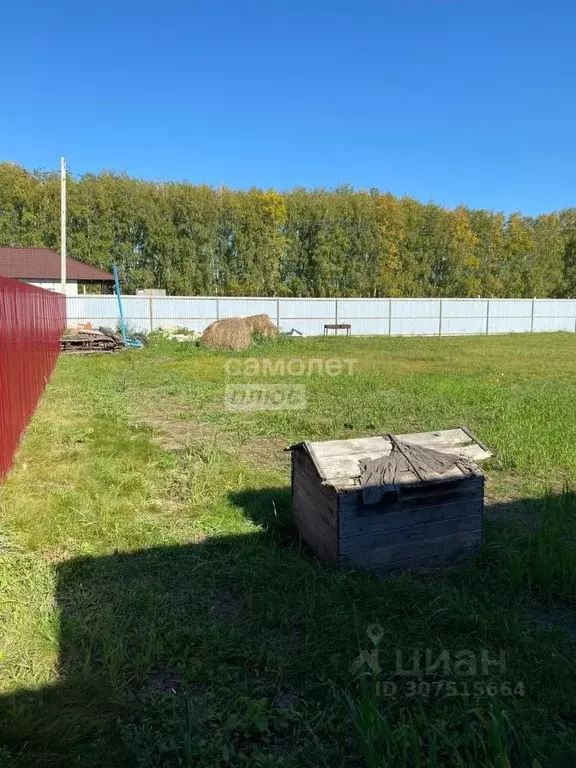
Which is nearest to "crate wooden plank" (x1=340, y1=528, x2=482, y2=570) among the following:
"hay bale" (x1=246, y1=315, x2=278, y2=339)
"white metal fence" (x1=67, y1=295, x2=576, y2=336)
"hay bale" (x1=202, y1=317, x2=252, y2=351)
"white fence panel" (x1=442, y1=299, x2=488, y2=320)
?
"hay bale" (x1=202, y1=317, x2=252, y2=351)

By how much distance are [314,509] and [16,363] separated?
402 cm

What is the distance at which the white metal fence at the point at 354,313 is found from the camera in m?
20.1

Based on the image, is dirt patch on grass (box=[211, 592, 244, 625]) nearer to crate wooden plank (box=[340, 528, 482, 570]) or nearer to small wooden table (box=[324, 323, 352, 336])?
crate wooden plank (box=[340, 528, 482, 570])

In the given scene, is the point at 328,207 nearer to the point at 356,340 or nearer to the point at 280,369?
the point at 356,340

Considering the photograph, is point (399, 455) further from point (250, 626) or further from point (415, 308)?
point (415, 308)

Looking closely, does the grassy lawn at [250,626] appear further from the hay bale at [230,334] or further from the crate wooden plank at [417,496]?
the hay bale at [230,334]

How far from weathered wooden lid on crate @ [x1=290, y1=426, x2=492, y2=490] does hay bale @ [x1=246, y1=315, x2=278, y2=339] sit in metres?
14.1

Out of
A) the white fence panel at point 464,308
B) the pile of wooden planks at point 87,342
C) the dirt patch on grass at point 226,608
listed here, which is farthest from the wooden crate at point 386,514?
the white fence panel at point 464,308

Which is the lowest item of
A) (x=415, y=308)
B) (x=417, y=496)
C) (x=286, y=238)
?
(x=417, y=496)

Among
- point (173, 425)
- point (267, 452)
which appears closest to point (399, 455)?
point (267, 452)

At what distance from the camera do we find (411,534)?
3.04 meters

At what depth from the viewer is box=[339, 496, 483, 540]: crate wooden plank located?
9.57 ft

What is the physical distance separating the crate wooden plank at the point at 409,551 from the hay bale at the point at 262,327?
14584 mm

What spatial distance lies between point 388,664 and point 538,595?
1.14 metres
